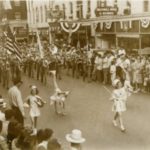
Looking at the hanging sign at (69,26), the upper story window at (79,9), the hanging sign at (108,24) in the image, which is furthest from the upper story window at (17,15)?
the hanging sign at (108,24)

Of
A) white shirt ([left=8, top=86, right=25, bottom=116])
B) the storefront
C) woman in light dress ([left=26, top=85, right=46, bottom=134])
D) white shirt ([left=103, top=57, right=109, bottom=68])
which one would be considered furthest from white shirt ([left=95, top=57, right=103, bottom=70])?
white shirt ([left=8, top=86, right=25, bottom=116])

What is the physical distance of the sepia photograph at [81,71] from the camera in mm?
4391

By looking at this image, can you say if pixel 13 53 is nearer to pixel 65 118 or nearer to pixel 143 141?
pixel 65 118

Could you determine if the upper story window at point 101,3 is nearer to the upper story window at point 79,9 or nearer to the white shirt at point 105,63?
the upper story window at point 79,9

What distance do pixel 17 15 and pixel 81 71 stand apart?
1422 mm

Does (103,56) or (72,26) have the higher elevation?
(72,26)

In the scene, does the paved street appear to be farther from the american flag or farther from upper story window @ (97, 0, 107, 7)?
upper story window @ (97, 0, 107, 7)

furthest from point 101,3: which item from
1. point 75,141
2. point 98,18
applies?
point 75,141

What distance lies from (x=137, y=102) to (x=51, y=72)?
4.25 ft

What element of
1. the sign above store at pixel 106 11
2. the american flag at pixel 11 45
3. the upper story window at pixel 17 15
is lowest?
the american flag at pixel 11 45

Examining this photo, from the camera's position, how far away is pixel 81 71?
5875 mm

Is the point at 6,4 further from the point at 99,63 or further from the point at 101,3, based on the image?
the point at 99,63

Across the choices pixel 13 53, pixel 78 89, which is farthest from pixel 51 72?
pixel 13 53

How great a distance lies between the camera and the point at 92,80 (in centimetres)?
568
